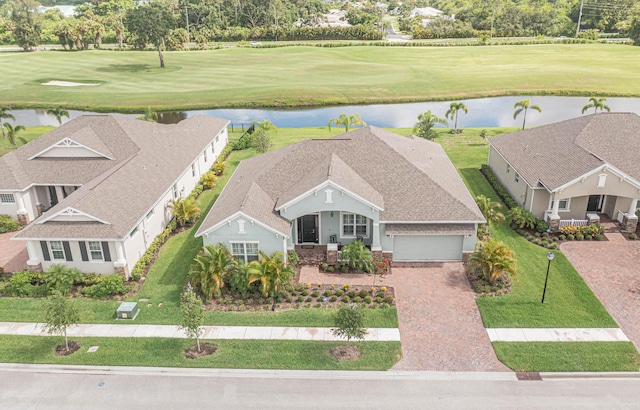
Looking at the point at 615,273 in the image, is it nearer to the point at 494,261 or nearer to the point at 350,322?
the point at 494,261

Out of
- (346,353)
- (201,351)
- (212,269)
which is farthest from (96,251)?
(346,353)

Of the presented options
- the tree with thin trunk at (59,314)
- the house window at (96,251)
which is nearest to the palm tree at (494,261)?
the tree with thin trunk at (59,314)

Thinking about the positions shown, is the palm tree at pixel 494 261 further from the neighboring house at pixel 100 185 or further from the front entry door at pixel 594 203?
the neighboring house at pixel 100 185

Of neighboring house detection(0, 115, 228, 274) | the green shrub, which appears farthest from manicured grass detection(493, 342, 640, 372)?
the green shrub

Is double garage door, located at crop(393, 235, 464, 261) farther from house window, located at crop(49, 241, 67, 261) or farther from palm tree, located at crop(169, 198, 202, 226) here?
house window, located at crop(49, 241, 67, 261)

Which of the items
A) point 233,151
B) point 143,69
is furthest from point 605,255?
point 143,69

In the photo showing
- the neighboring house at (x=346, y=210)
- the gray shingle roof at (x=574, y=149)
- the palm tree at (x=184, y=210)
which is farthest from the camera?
the palm tree at (x=184, y=210)
